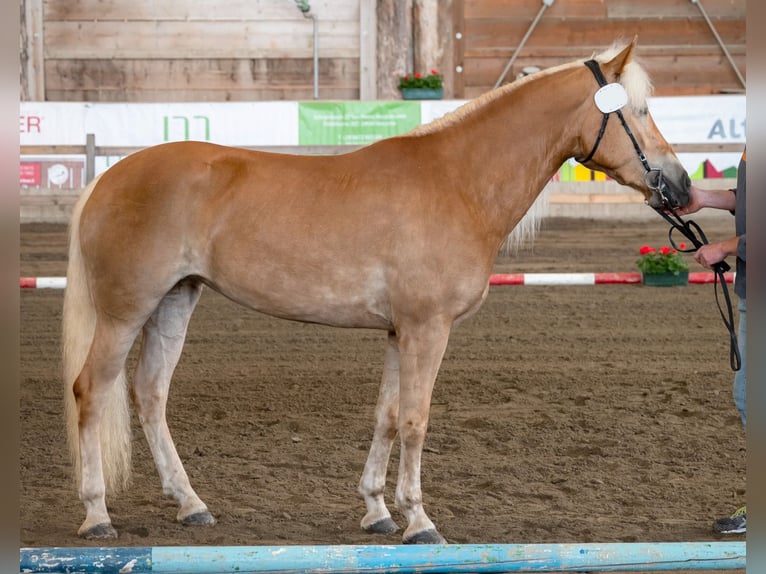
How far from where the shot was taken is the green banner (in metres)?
14.3

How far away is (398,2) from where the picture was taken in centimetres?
1723

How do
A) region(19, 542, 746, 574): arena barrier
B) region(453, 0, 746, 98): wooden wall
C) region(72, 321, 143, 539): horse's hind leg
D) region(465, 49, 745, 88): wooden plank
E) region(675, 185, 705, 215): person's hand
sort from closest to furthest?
Result: 1. region(19, 542, 746, 574): arena barrier
2. region(675, 185, 705, 215): person's hand
3. region(72, 321, 143, 539): horse's hind leg
4. region(453, 0, 746, 98): wooden wall
5. region(465, 49, 745, 88): wooden plank

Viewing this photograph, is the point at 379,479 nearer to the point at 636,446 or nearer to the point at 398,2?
the point at 636,446

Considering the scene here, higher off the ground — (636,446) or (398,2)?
(398,2)

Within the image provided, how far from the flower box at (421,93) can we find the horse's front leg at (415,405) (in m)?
13.6

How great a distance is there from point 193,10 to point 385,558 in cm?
1638

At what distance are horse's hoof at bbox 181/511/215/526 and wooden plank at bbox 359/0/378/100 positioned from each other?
1430 centimetres

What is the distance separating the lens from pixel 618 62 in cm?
348

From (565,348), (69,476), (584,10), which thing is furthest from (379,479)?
→ (584,10)

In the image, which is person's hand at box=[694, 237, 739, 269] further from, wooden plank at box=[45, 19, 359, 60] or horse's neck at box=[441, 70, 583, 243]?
wooden plank at box=[45, 19, 359, 60]

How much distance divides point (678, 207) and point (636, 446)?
5.18ft

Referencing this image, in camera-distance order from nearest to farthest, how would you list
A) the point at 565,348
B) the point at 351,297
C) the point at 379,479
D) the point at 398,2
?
the point at 351,297, the point at 379,479, the point at 565,348, the point at 398,2

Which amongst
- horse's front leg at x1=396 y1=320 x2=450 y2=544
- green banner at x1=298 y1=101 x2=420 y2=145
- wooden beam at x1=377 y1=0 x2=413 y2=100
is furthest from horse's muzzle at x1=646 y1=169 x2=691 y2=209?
wooden beam at x1=377 y1=0 x2=413 y2=100

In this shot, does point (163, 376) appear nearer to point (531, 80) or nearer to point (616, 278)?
point (531, 80)
